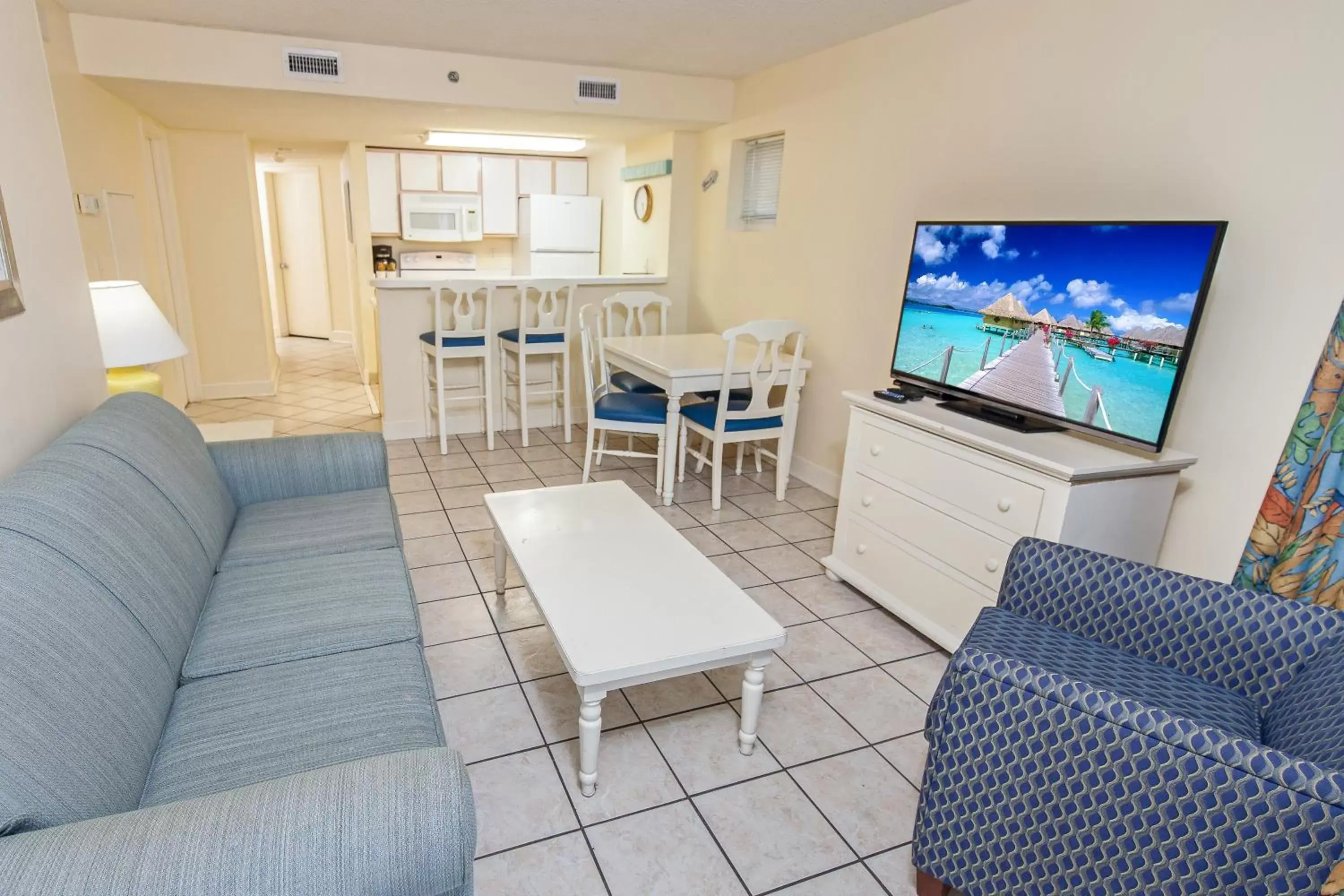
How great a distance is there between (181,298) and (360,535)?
13.6 ft

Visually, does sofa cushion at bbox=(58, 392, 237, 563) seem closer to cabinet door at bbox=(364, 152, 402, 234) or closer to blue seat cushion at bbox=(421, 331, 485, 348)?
blue seat cushion at bbox=(421, 331, 485, 348)

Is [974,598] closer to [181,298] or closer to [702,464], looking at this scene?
[702,464]

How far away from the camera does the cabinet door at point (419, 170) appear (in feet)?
20.0

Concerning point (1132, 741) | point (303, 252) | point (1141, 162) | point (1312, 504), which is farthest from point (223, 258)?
point (1312, 504)

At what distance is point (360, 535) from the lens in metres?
2.22

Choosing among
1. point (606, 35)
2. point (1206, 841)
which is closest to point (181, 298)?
point (606, 35)

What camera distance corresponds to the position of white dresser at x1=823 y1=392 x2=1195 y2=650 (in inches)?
84.4

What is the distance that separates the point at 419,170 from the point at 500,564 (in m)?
4.72

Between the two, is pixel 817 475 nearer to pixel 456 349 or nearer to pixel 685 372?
pixel 685 372

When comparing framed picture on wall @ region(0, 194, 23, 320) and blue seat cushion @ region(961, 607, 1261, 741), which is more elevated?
framed picture on wall @ region(0, 194, 23, 320)

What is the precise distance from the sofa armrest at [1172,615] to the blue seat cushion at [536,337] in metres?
3.26

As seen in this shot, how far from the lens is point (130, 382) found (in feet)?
8.89

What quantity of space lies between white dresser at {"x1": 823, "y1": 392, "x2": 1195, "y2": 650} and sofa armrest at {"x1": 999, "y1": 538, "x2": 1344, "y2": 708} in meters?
0.32

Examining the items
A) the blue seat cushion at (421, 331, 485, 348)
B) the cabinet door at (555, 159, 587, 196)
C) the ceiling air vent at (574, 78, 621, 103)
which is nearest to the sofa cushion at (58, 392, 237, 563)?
the blue seat cushion at (421, 331, 485, 348)
